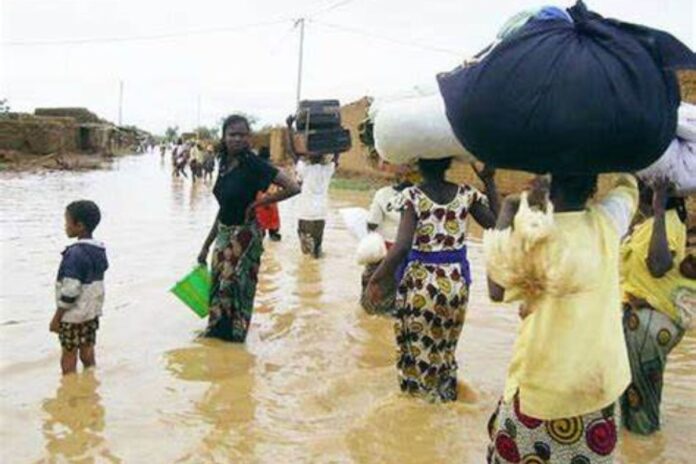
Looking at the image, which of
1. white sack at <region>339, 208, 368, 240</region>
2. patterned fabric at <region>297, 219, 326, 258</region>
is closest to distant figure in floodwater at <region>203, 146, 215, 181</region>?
patterned fabric at <region>297, 219, 326, 258</region>

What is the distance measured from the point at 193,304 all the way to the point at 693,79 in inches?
320

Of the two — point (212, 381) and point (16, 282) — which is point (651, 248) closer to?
point (212, 381)

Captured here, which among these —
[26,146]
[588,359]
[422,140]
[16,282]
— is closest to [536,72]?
[588,359]

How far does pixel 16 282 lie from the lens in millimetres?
8750

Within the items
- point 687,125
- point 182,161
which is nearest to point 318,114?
point 687,125

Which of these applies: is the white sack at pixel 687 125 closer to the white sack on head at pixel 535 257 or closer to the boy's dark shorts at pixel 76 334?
the white sack on head at pixel 535 257

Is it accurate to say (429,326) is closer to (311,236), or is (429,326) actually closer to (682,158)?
(682,158)

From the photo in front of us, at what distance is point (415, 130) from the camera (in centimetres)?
402

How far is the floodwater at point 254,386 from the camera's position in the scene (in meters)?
4.29

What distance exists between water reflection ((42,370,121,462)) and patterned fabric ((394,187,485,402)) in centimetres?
167

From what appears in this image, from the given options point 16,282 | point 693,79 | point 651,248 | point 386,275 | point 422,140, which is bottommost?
point 16,282

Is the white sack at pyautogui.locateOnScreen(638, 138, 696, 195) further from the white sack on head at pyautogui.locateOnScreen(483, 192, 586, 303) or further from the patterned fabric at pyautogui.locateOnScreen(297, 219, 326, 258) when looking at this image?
the patterned fabric at pyautogui.locateOnScreen(297, 219, 326, 258)

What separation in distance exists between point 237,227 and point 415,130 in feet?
7.93

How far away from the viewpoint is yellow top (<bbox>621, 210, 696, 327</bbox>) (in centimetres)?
415
